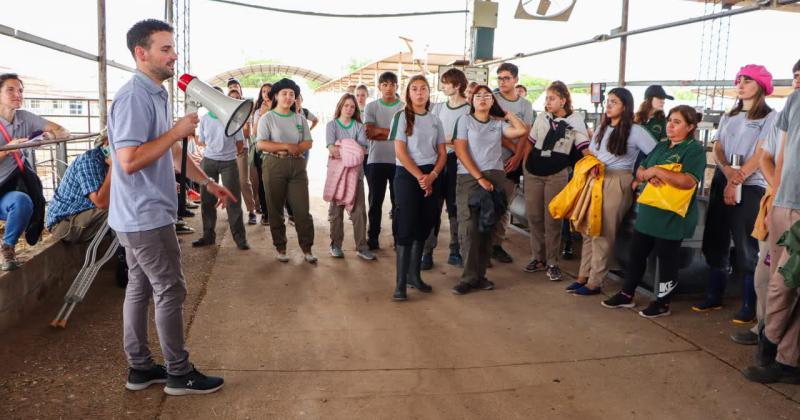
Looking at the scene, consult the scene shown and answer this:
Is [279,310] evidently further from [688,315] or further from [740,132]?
[740,132]

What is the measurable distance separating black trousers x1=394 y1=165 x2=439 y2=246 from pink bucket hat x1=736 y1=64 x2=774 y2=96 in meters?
2.37

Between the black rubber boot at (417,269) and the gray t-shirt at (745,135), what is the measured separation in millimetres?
2406

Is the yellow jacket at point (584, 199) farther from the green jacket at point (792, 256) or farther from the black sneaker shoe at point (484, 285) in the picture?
the green jacket at point (792, 256)

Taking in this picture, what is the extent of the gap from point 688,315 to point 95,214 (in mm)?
4525

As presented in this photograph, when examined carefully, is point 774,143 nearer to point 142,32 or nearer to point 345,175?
point 142,32

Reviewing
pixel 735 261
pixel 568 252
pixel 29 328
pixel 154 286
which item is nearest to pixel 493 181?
pixel 568 252

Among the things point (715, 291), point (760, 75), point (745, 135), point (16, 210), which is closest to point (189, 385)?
point (16, 210)

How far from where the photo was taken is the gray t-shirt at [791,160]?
3223 millimetres

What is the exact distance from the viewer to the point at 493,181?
5223mm

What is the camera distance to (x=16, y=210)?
4129 millimetres

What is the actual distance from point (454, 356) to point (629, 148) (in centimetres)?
226

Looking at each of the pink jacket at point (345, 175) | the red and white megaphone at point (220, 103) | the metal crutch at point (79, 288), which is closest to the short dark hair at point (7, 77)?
the metal crutch at point (79, 288)

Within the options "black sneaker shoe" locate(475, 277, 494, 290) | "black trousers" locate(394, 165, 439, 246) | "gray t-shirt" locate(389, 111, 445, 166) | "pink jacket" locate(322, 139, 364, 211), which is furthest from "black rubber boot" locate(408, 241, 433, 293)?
"pink jacket" locate(322, 139, 364, 211)

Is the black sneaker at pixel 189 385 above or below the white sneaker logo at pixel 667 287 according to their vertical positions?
below
